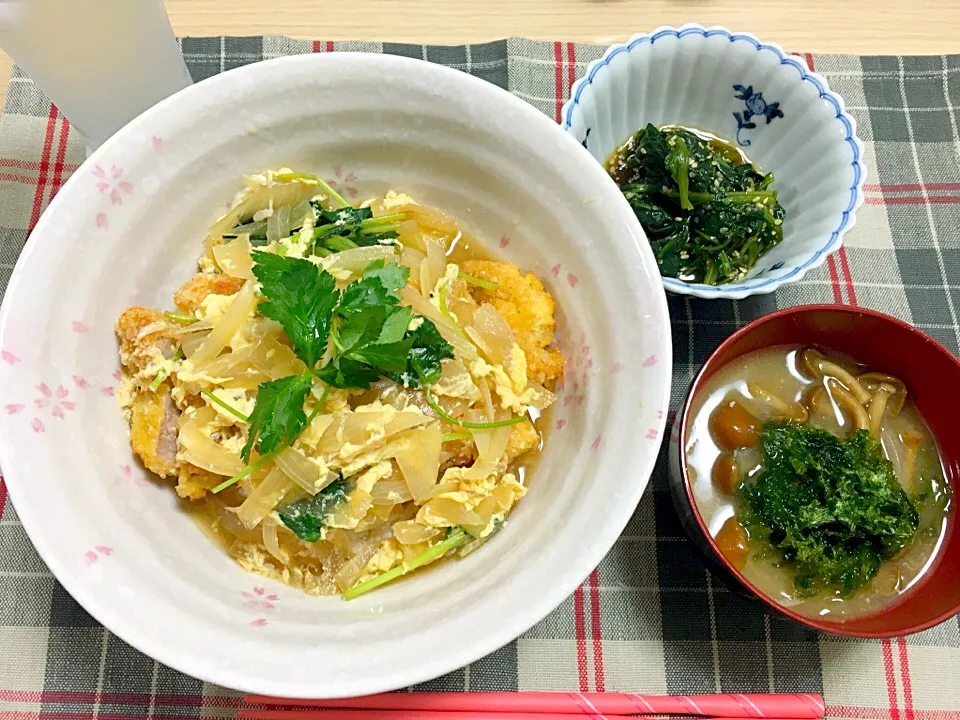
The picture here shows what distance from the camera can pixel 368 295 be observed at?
1532 mm

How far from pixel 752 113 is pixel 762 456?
1116 millimetres

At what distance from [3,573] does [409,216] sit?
1400 mm

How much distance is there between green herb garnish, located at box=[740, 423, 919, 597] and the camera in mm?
1659

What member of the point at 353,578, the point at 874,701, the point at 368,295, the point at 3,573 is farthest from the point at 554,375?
the point at 3,573

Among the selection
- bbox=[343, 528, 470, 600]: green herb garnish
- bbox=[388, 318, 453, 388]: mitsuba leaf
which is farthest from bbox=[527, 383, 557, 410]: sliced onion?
bbox=[343, 528, 470, 600]: green herb garnish

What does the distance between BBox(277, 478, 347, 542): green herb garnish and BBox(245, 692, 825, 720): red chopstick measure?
1.60ft

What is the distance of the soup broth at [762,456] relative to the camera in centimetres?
174

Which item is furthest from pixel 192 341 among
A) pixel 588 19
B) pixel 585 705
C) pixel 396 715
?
pixel 588 19

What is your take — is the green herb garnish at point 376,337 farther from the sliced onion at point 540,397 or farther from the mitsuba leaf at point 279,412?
the sliced onion at point 540,397

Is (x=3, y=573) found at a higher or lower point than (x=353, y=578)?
lower

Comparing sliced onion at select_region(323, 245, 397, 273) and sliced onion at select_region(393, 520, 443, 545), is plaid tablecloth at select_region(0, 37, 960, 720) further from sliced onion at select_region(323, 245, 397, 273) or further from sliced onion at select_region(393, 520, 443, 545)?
sliced onion at select_region(323, 245, 397, 273)

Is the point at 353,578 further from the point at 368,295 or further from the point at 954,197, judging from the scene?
the point at 954,197

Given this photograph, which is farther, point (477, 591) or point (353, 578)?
point (353, 578)

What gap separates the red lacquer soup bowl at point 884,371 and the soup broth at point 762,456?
25 mm
